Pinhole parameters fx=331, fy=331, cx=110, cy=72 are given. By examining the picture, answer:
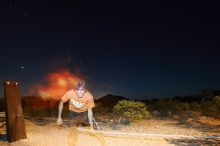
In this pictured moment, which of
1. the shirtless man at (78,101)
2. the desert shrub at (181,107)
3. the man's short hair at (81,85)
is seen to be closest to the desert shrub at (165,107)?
the desert shrub at (181,107)

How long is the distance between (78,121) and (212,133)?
→ 18.7 ft

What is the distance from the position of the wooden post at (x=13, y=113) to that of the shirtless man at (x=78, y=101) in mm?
1616

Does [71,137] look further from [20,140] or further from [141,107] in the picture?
[141,107]

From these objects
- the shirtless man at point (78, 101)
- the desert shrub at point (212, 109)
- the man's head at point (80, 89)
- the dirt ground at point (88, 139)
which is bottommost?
the dirt ground at point (88, 139)

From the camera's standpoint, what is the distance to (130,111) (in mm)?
16078

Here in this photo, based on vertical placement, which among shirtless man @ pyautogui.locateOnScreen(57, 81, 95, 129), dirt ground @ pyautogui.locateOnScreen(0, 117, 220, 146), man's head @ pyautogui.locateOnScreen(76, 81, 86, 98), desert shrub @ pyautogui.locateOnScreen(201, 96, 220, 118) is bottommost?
dirt ground @ pyautogui.locateOnScreen(0, 117, 220, 146)

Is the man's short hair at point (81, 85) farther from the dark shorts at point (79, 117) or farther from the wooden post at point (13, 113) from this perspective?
the wooden post at point (13, 113)

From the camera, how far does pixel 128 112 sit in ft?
51.8

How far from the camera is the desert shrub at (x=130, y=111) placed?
621 inches

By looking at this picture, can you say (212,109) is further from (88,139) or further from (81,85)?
(81,85)

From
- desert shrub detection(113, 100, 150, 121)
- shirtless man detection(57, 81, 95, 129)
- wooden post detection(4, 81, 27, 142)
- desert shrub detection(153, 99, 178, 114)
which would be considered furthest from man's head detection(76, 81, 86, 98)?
desert shrub detection(153, 99, 178, 114)

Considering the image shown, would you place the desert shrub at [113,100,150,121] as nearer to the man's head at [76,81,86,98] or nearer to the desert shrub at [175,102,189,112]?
the desert shrub at [175,102,189,112]

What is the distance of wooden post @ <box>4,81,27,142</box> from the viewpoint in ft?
33.2

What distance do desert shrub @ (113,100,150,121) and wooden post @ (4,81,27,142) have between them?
6.49 m
